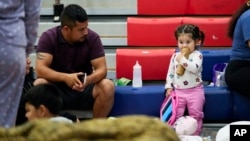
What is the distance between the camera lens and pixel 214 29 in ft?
15.0

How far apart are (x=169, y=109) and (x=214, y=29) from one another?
1.19 meters

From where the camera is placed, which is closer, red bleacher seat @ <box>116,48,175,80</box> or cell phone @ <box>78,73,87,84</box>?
cell phone @ <box>78,73,87,84</box>

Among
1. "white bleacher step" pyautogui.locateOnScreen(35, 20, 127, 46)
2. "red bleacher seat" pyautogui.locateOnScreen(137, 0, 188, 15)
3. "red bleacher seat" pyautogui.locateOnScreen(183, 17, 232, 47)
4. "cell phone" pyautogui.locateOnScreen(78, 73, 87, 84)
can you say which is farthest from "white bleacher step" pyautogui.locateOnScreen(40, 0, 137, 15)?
"cell phone" pyautogui.locateOnScreen(78, 73, 87, 84)

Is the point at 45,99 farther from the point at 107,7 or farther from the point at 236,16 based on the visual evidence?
the point at 107,7

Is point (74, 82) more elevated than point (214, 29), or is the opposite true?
point (214, 29)

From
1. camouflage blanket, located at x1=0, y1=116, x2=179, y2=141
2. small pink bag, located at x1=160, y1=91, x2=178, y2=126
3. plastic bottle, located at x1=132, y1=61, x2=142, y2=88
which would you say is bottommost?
small pink bag, located at x1=160, y1=91, x2=178, y2=126

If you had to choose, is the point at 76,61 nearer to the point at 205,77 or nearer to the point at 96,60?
the point at 96,60

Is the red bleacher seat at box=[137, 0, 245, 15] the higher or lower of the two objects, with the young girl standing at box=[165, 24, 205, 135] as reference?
higher

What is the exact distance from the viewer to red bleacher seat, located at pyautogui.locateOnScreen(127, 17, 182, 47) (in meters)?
4.57

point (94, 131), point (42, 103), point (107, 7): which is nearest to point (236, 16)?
point (107, 7)

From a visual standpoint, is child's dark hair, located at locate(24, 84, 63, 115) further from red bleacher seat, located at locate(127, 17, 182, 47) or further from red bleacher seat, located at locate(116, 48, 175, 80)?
red bleacher seat, located at locate(127, 17, 182, 47)

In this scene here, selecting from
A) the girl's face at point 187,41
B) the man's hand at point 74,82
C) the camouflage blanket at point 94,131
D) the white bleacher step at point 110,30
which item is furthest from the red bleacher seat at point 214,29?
the camouflage blanket at point 94,131

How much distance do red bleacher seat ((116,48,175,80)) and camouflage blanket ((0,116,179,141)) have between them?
3266 millimetres

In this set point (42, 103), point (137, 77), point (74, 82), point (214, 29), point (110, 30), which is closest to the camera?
point (42, 103)
